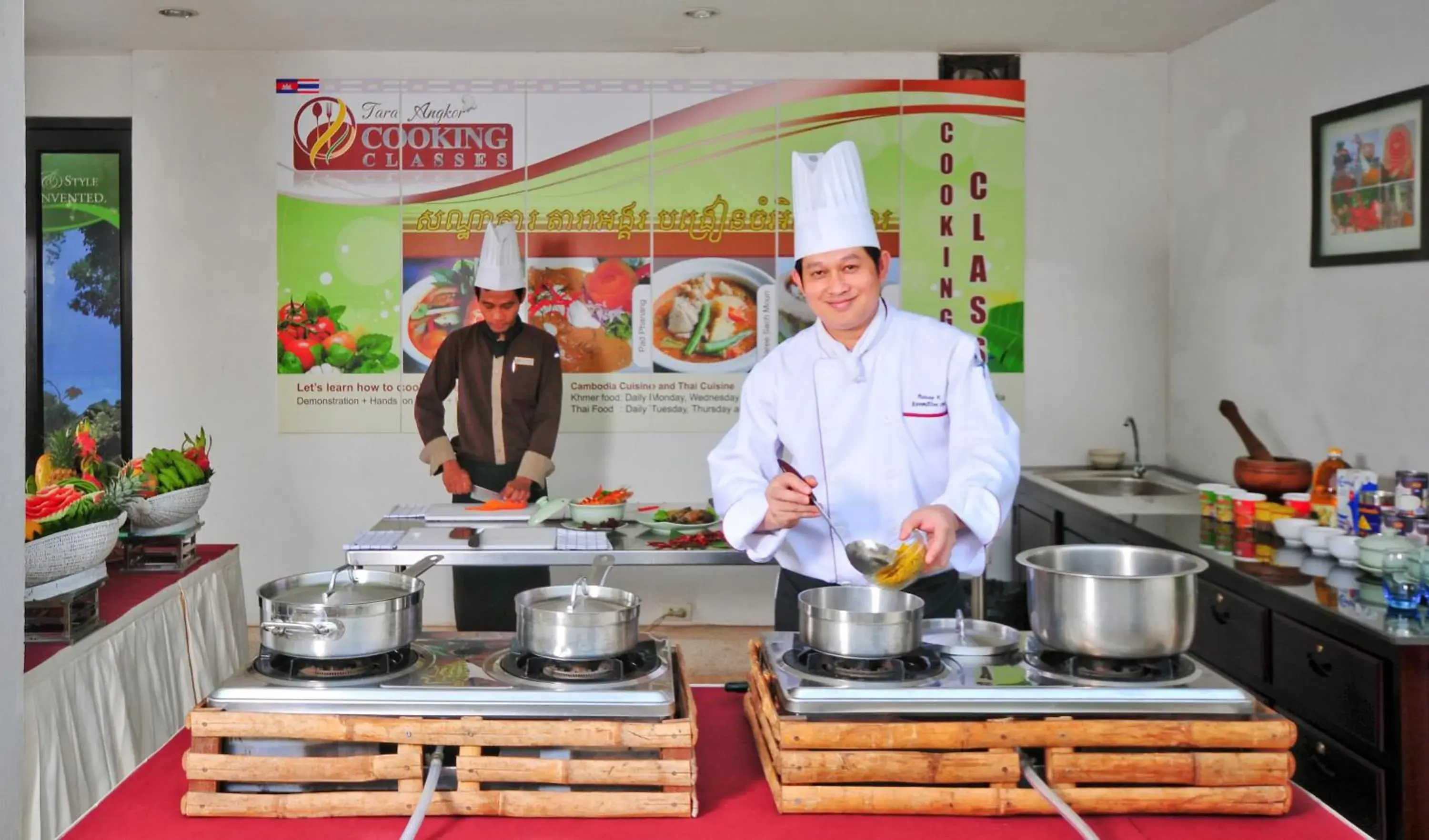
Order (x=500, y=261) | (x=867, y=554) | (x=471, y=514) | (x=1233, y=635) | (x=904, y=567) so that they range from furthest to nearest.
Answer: (x=500, y=261) < (x=471, y=514) < (x=1233, y=635) < (x=867, y=554) < (x=904, y=567)

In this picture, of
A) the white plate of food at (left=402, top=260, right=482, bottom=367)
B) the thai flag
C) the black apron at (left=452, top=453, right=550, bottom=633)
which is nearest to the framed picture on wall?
the black apron at (left=452, top=453, right=550, bottom=633)

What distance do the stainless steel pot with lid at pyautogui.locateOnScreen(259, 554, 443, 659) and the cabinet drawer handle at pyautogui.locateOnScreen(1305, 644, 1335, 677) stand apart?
2.09 m

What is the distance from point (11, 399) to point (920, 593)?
5.69 feet

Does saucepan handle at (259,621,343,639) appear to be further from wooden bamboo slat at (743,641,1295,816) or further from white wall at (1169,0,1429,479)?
white wall at (1169,0,1429,479)

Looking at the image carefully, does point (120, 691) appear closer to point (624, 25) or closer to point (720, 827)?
point (720, 827)

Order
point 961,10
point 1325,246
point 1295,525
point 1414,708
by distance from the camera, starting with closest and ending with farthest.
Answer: point 1414,708 → point 1295,525 → point 1325,246 → point 961,10

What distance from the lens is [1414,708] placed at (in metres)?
2.48

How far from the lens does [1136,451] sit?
5363 mm

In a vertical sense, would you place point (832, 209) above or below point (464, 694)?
above

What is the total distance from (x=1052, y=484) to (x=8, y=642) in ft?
13.2

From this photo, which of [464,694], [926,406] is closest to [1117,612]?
[464,694]

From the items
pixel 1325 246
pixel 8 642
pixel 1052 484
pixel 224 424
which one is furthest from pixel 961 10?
pixel 8 642

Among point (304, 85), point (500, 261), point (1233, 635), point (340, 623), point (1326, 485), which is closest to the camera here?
point (340, 623)

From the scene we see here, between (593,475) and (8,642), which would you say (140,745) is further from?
(593,475)
